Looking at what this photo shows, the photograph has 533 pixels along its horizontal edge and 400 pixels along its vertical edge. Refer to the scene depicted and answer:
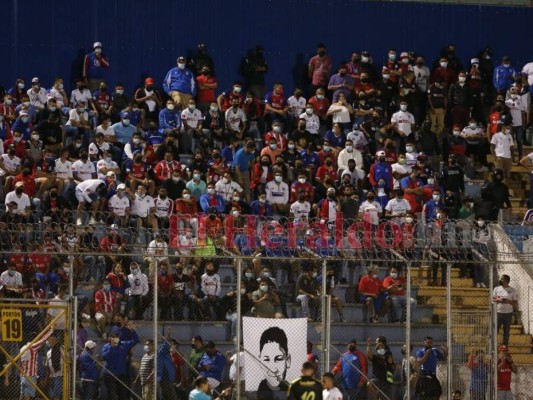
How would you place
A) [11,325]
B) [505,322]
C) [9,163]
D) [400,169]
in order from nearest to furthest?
1. [11,325]
2. [505,322]
3. [9,163]
4. [400,169]

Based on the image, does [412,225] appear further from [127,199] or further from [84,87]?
[84,87]

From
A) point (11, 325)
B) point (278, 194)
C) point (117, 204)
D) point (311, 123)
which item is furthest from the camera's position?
point (311, 123)

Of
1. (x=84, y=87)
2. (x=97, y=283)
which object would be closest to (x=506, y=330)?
(x=97, y=283)

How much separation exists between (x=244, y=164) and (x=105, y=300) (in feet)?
31.5

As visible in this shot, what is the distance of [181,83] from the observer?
39344 millimetres

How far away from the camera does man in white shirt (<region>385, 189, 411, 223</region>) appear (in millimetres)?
34656

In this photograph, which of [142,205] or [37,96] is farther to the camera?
[37,96]

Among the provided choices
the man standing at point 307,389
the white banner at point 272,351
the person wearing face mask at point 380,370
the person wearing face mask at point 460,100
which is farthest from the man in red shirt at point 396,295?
the person wearing face mask at point 460,100

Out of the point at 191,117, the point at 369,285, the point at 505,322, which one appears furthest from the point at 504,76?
the point at 369,285

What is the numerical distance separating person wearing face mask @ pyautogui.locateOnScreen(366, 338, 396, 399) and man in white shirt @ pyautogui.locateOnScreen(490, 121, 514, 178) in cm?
1195

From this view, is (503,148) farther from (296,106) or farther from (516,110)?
(296,106)

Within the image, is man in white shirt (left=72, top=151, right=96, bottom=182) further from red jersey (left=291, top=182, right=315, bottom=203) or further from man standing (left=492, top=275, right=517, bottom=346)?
man standing (left=492, top=275, right=517, bottom=346)

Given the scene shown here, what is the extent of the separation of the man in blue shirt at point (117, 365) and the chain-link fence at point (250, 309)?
0.02 meters

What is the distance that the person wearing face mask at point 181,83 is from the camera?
3919 cm
